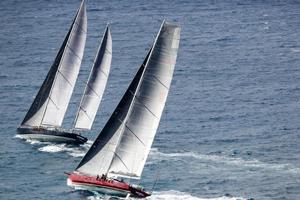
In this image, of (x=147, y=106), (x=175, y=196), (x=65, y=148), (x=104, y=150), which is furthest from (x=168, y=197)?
(x=65, y=148)

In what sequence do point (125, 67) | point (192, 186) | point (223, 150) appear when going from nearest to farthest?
1. point (192, 186)
2. point (223, 150)
3. point (125, 67)

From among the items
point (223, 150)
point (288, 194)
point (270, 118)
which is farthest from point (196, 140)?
point (288, 194)

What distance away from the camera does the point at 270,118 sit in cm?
15888

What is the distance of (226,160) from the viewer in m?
138

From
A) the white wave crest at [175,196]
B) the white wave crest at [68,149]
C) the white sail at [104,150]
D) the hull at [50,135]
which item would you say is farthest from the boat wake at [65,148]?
the white wave crest at [175,196]

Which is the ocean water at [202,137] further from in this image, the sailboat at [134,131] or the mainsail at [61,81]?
the mainsail at [61,81]

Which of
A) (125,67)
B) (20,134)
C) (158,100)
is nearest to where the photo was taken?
(158,100)

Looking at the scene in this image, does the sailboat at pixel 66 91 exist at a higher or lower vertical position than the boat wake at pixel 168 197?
higher

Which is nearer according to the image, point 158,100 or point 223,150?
point 158,100

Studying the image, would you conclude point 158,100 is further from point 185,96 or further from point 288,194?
point 185,96

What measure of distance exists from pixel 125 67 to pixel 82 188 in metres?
74.9

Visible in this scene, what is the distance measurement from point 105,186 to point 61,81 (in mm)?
38813

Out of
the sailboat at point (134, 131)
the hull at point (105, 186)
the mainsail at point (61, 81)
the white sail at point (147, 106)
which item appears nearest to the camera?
the white sail at point (147, 106)

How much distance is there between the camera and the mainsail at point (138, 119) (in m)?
117
